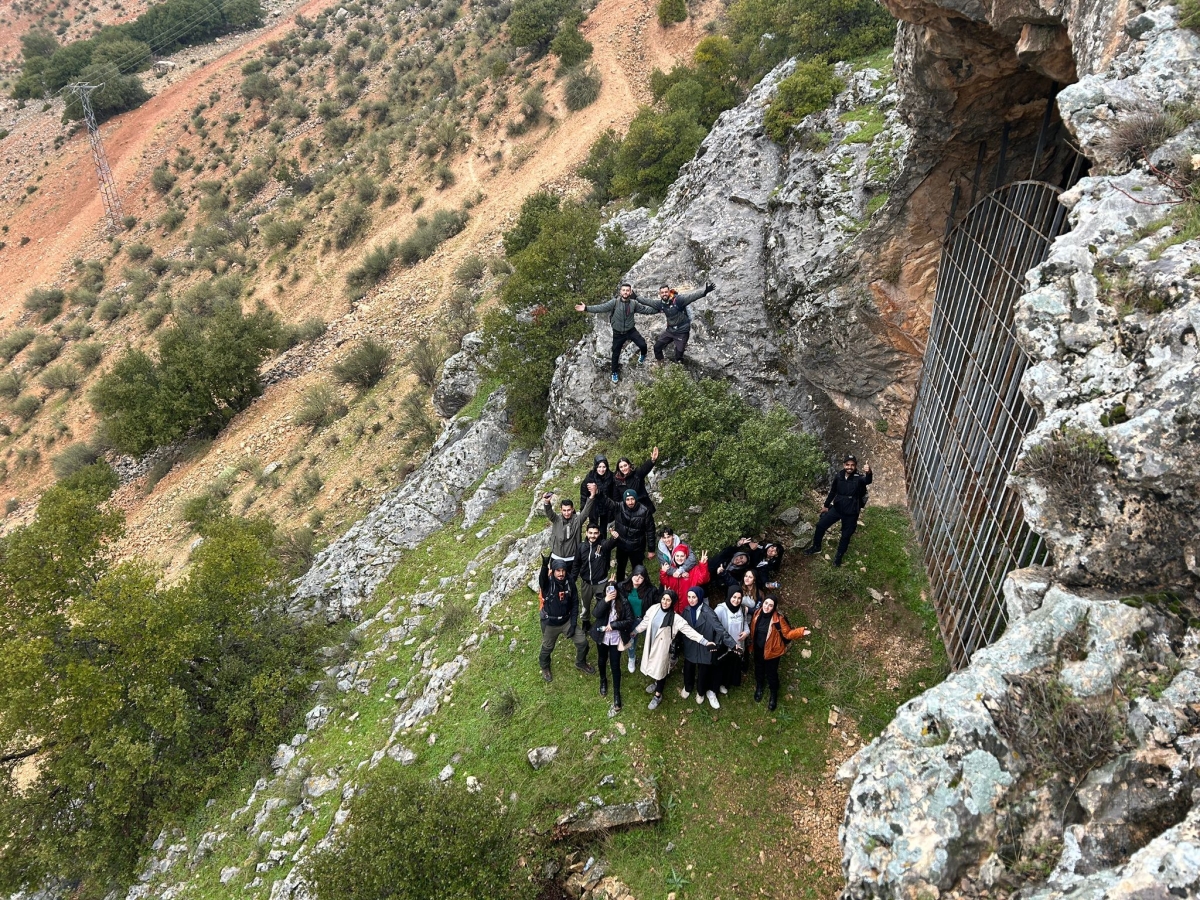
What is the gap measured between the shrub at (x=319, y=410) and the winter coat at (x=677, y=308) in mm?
14853

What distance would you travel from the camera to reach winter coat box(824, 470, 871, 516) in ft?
29.4

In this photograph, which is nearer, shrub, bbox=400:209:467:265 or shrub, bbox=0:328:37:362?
shrub, bbox=400:209:467:265

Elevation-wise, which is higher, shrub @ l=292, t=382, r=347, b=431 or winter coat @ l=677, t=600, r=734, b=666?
winter coat @ l=677, t=600, r=734, b=666

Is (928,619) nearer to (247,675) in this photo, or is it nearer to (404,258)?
(247,675)

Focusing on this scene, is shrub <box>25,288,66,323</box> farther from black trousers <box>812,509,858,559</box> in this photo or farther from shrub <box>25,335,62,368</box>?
black trousers <box>812,509,858,559</box>

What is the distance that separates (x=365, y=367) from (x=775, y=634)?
1996 centimetres

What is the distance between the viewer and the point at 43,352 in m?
33.8

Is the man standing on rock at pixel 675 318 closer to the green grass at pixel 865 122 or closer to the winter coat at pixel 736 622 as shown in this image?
the green grass at pixel 865 122

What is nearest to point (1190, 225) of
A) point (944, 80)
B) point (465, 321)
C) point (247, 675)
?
point (944, 80)

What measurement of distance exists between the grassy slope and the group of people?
1.08 ft

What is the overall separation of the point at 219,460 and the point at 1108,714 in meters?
26.1

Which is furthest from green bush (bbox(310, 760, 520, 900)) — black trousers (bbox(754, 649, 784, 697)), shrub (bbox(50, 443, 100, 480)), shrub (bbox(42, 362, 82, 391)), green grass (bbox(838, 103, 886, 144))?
shrub (bbox(42, 362, 82, 391))

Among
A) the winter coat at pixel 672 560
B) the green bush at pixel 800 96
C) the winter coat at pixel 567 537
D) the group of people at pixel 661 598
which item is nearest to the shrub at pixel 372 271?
the green bush at pixel 800 96

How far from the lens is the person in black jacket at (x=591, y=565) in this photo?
8.91 metres
